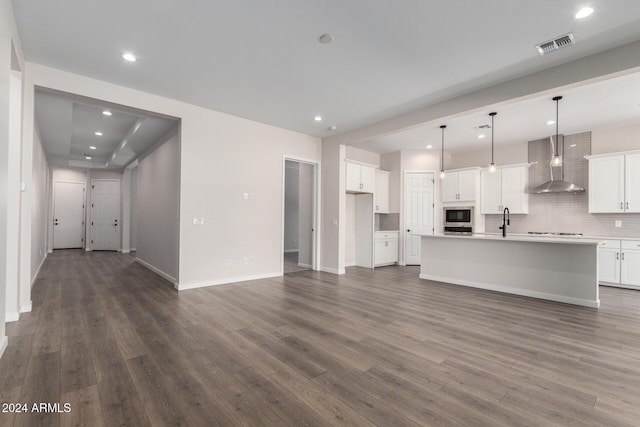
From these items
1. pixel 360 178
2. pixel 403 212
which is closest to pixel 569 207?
pixel 403 212

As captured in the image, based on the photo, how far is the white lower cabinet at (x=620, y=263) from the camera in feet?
17.1

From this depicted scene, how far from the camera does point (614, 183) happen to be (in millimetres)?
5547

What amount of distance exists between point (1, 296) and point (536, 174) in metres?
8.70

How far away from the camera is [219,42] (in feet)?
10.2

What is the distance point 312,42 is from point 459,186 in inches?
231

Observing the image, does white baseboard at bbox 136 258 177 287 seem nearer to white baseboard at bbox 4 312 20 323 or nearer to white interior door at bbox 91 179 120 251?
white baseboard at bbox 4 312 20 323

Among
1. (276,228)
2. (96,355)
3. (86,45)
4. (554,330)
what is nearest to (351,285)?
(276,228)

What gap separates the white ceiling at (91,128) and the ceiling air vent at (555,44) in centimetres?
509

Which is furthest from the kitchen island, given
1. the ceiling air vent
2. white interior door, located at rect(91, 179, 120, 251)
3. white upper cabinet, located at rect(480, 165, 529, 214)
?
white interior door, located at rect(91, 179, 120, 251)

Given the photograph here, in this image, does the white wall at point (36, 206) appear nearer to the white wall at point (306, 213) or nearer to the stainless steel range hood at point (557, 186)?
the white wall at point (306, 213)

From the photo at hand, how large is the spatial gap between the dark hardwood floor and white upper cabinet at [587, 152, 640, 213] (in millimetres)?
2017

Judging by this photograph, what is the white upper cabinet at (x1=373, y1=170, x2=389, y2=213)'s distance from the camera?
25.3 feet

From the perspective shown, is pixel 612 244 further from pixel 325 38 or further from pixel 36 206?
pixel 36 206

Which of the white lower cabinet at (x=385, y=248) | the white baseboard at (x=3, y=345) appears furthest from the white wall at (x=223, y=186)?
the white lower cabinet at (x=385, y=248)
